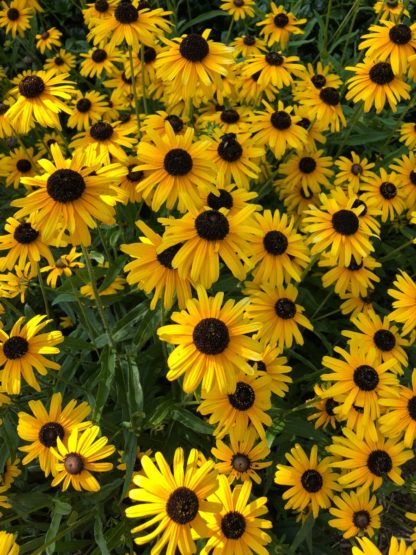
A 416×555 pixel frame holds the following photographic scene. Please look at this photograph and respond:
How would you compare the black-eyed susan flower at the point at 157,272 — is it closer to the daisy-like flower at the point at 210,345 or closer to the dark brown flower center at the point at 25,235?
the daisy-like flower at the point at 210,345

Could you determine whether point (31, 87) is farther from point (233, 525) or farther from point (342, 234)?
point (233, 525)

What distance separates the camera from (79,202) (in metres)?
1.92

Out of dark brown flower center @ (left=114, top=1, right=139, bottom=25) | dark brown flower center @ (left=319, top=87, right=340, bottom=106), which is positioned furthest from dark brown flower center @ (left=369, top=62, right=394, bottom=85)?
dark brown flower center @ (left=114, top=1, right=139, bottom=25)

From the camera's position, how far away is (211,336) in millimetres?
1853

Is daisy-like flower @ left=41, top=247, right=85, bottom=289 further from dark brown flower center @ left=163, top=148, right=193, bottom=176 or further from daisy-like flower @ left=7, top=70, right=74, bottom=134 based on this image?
dark brown flower center @ left=163, top=148, right=193, bottom=176

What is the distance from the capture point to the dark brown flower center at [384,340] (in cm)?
266

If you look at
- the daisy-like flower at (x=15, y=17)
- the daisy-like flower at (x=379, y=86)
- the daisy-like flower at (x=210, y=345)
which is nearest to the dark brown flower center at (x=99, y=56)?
the daisy-like flower at (x=15, y=17)

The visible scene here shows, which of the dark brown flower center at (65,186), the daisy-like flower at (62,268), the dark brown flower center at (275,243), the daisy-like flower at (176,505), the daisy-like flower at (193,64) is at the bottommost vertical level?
the daisy-like flower at (62,268)

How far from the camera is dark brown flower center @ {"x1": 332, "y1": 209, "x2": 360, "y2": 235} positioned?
2.67m

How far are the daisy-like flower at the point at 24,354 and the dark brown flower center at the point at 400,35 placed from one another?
2.85m

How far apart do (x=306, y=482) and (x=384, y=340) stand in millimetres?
856

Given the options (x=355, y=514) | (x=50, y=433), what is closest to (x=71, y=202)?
(x=50, y=433)

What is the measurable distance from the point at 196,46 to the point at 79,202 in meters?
1.31

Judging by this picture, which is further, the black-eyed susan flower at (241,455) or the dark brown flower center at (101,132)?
the dark brown flower center at (101,132)
